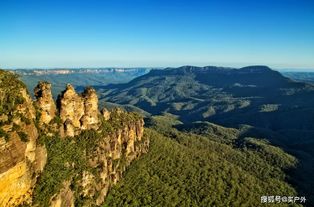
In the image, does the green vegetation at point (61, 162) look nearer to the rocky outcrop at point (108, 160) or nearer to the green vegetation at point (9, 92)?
the rocky outcrop at point (108, 160)

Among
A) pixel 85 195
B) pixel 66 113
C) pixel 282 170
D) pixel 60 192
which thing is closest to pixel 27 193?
pixel 60 192

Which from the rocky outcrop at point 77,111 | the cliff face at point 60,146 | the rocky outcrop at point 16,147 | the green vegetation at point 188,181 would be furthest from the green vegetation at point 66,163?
the green vegetation at point 188,181

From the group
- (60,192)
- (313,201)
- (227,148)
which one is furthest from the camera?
(227,148)

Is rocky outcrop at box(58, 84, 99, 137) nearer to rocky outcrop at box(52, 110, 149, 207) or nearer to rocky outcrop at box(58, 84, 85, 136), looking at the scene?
rocky outcrop at box(58, 84, 85, 136)

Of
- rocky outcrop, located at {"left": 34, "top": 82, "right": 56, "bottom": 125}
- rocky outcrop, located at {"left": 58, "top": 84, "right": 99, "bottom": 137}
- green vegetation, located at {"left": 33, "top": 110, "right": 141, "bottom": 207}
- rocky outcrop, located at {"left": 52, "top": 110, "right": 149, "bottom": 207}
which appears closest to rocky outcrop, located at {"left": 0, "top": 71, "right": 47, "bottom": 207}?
green vegetation, located at {"left": 33, "top": 110, "right": 141, "bottom": 207}

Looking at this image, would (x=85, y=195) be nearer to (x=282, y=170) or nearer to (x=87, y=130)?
(x=87, y=130)

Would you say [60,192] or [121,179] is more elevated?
[60,192]

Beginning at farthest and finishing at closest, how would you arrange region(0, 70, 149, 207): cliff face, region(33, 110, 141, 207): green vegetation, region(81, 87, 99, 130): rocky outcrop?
region(81, 87, 99, 130): rocky outcrop, region(33, 110, 141, 207): green vegetation, region(0, 70, 149, 207): cliff face

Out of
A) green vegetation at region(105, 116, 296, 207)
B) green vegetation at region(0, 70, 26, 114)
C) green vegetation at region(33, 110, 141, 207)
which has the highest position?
green vegetation at region(0, 70, 26, 114)
